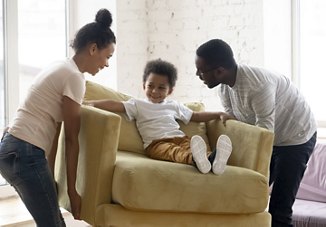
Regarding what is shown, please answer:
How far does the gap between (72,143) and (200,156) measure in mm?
537

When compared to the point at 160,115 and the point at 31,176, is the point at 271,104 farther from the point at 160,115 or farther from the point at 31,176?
the point at 31,176

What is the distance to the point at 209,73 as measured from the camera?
2328 millimetres

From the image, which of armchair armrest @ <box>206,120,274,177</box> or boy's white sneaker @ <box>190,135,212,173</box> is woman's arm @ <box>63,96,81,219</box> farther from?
armchair armrest @ <box>206,120,274,177</box>

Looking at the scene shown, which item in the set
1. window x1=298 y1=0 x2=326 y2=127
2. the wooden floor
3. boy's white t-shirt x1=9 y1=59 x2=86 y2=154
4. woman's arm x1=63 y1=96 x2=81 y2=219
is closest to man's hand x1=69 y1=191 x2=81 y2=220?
woman's arm x1=63 y1=96 x2=81 y2=219

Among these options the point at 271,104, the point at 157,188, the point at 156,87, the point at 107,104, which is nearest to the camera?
the point at 157,188

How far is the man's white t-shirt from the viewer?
90.0 inches

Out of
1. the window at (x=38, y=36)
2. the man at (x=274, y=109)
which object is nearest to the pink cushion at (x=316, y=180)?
the man at (x=274, y=109)

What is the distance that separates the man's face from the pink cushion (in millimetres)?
987

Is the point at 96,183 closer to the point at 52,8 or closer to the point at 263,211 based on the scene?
the point at 263,211

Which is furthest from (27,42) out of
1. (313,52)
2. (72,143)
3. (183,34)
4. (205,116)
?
(313,52)

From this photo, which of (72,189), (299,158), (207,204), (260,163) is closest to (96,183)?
(72,189)

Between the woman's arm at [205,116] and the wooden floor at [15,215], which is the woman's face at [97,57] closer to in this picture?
the woman's arm at [205,116]

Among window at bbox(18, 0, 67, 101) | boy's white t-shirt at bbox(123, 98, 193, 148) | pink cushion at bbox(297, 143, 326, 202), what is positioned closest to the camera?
boy's white t-shirt at bbox(123, 98, 193, 148)

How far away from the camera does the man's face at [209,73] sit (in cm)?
232
